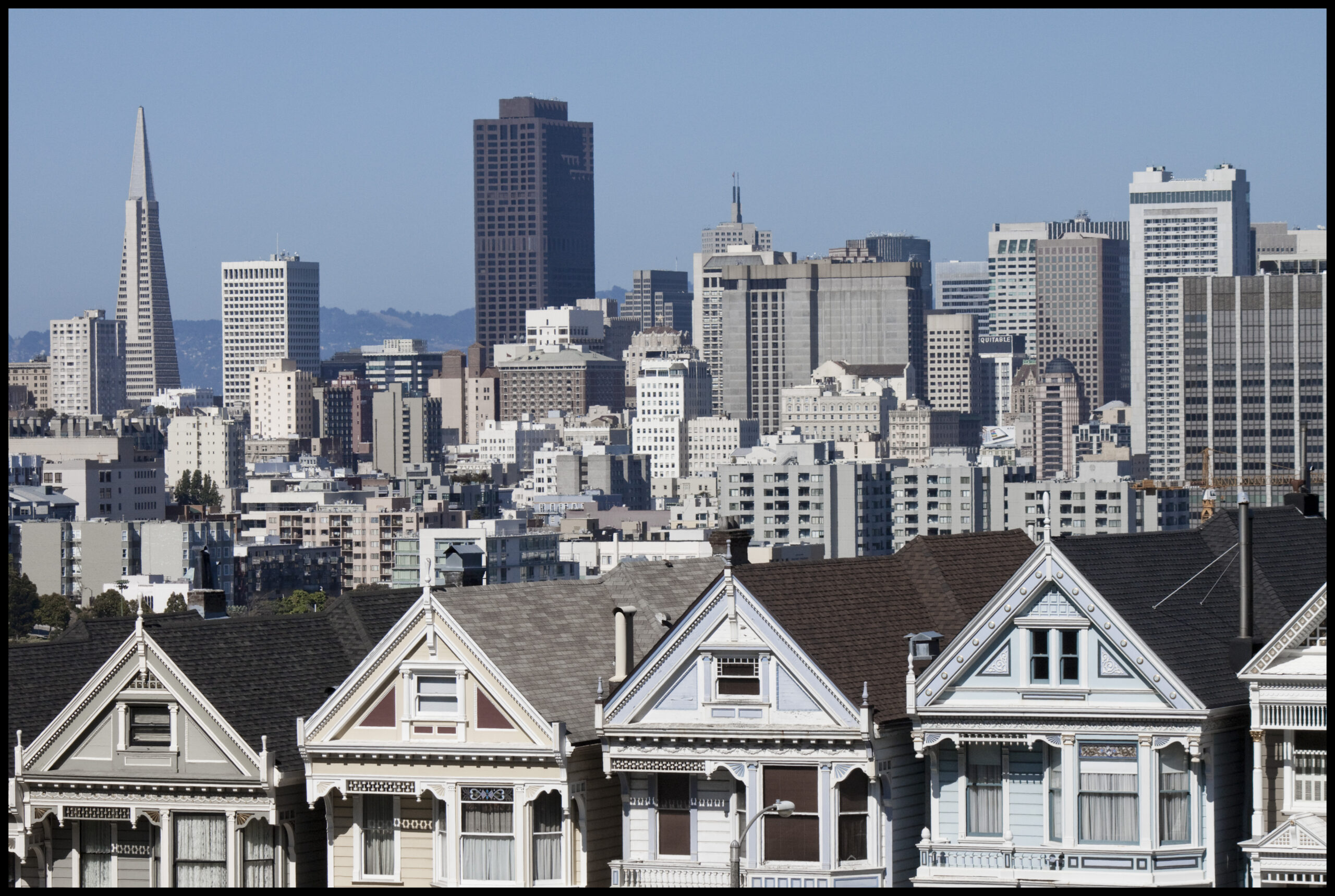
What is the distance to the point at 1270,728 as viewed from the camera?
1104 inches

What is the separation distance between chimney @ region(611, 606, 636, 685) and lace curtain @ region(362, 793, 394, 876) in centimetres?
297

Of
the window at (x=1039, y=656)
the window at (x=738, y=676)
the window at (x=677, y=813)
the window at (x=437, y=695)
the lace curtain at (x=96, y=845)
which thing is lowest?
the lace curtain at (x=96, y=845)

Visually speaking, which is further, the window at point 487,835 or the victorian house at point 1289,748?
the window at point 487,835

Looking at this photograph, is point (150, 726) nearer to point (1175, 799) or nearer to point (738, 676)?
point (738, 676)

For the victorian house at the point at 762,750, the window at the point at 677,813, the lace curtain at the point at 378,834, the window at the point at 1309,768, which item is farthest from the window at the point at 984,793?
the lace curtain at the point at 378,834

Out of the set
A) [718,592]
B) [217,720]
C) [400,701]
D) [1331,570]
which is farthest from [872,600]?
[1331,570]

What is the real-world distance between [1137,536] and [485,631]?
7.53 m

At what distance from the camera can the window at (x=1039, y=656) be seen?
28734mm

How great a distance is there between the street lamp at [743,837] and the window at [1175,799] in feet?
12.5

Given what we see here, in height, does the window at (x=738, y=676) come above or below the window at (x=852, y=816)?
above

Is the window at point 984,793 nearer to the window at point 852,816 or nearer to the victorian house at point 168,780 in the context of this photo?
the window at point 852,816

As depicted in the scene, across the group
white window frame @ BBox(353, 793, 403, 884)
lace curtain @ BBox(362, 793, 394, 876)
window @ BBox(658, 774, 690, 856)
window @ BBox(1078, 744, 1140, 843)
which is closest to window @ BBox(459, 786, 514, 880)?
white window frame @ BBox(353, 793, 403, 884)

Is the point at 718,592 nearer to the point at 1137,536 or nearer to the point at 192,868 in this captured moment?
the point at 1137,536

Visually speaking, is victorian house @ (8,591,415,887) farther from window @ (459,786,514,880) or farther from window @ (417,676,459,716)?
window @ (459,786,514,880)
